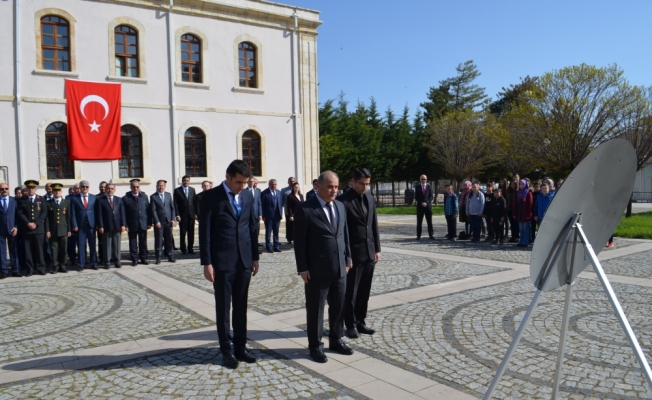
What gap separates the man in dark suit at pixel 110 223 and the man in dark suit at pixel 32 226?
44.2 inches

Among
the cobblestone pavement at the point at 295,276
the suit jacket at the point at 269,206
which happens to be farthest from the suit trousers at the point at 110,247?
the suit jacket at the point at 269,206

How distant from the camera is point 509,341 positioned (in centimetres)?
579

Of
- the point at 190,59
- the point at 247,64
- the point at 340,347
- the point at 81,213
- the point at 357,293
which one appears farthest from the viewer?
the point at 247,64

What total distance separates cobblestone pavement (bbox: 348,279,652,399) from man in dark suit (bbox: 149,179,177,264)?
283 inches

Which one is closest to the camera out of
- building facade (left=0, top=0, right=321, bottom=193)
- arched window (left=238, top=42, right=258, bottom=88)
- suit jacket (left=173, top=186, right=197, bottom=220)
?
suit jacket (left=173, top=186, right=197, bottom=220)

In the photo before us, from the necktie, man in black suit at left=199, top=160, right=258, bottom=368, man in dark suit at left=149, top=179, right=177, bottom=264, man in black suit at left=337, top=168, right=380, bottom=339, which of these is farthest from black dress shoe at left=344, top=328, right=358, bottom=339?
man in dark suit at left=149, top=179, right=177, bottom=264

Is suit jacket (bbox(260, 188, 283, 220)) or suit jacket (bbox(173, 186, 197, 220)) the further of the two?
suit jacket (bbox(260, 188, 283, 220))

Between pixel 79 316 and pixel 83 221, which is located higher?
pixel 83 221

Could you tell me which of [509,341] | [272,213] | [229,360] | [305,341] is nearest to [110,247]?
[272,213]

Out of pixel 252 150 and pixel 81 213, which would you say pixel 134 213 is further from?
pixel 252 150

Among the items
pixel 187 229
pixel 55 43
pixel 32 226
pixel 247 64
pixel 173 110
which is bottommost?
pixel 187 229

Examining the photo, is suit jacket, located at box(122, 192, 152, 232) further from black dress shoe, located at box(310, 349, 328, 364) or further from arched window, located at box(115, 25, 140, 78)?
arched window, located at box(115, 25, 140, 78)

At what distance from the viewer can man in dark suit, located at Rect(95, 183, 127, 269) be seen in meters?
11.8

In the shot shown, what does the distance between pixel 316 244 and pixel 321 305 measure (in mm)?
630
